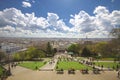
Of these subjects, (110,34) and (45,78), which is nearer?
(45,78)

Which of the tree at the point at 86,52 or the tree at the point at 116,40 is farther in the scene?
the tree at the point at 86,52

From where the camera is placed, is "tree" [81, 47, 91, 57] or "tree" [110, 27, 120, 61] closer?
"tree" [110, 27, 120, 61]

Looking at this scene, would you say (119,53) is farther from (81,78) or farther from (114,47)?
(81,78)

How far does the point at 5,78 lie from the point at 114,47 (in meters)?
36.7

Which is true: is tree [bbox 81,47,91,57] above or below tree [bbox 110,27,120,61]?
below

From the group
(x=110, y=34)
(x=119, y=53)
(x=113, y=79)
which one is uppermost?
(x=110, y=34)

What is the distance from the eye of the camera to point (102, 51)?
66875 mm

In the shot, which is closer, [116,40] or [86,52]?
[116,40]

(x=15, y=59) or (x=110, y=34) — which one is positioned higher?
(x=110, y=34)

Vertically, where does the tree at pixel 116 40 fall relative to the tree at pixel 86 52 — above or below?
above

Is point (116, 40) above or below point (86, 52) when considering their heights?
above

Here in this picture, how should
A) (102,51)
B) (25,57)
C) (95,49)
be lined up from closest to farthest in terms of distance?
(25,57)
(102,51)
(95,49)

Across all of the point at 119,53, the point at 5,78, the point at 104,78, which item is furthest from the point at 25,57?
the point at 104,78

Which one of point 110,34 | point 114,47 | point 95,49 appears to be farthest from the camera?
point 95,49
